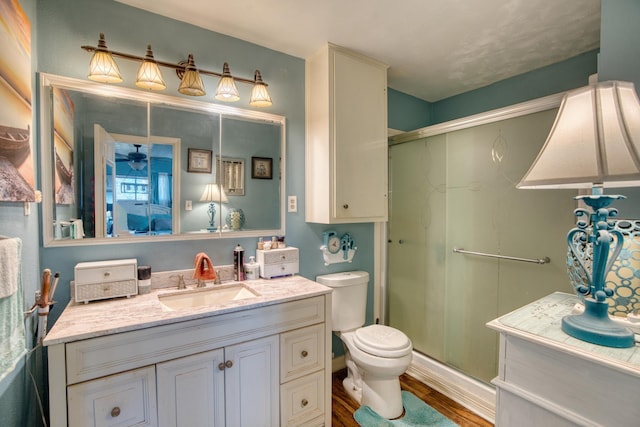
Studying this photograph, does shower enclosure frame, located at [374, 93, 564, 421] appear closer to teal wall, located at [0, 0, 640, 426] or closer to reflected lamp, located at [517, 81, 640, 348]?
teal wall, located at [0, 0, 640, 426]

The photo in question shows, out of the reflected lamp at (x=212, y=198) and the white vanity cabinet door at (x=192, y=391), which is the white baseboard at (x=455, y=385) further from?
the reflected lamp at (x=212, y=198)

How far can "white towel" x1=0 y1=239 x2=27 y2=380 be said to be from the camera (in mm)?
807

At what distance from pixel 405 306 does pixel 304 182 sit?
143cm

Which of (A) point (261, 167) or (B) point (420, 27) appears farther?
(A) point (261, 167)

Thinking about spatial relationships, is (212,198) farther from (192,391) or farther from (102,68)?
(192,391)

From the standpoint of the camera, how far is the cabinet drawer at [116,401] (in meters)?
1.08

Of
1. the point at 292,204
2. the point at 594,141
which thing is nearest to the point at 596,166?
the point at 594,141

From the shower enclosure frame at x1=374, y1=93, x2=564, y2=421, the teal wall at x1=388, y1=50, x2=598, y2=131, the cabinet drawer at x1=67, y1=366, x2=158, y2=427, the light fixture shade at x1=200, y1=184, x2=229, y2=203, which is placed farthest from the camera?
the teal wall at x1=388, y1=50, x2=598, y2=131

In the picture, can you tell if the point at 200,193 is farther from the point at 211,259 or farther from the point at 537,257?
the point at 537,257

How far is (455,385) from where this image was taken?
2.13 m

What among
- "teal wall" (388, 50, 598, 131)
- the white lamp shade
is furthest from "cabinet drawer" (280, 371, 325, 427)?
"teal wall" (388, 50, 598, 131)

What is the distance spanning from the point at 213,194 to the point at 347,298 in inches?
46.4

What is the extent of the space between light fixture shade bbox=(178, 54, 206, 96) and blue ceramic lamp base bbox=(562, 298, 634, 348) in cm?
191

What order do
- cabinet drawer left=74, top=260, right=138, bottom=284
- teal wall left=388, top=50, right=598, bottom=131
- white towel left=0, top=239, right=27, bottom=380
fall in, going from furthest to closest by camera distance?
teal wall left=388, top=50, right=598, bottom=131, cabinet drawer left=74, top=260, right=138, bottom=284, white towel left=0, top=239, right=27, bottom=380
